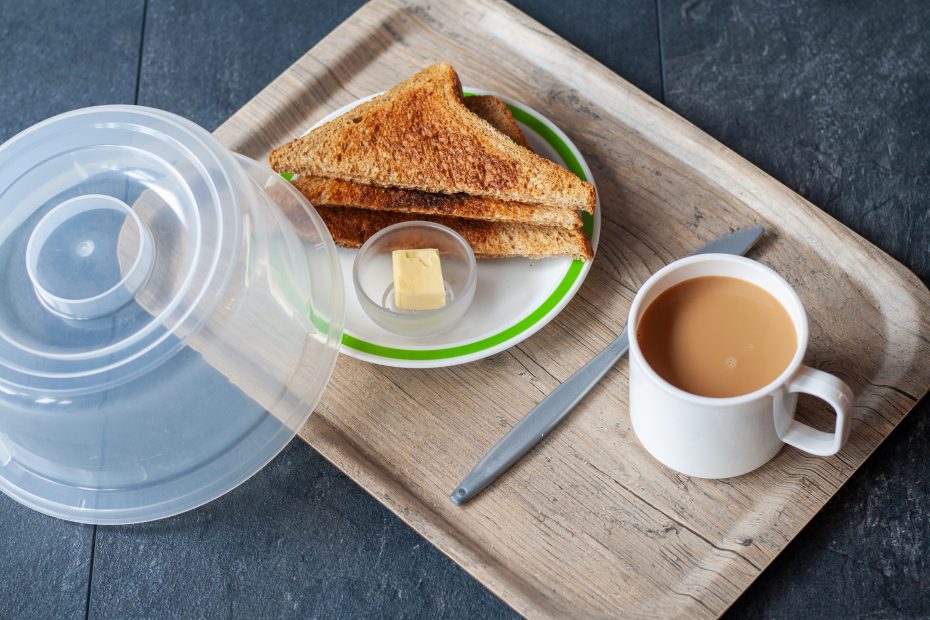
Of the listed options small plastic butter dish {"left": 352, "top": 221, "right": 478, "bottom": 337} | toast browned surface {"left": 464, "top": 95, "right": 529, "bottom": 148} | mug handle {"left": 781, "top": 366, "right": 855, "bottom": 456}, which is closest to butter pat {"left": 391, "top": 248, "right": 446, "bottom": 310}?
small plastic butter dish {"left": 352, "top": 221, "right": 478, "bottom": 337}

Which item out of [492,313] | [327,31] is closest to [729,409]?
[492,313]

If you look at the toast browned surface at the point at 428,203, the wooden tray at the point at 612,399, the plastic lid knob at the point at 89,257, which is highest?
the plastic lid knob at the point at 89,257

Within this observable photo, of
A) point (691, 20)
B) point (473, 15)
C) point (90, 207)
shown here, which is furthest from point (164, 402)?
point (691, 20)

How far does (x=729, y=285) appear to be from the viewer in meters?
1.11

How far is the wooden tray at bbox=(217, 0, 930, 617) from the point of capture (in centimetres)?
115

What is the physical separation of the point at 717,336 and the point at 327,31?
0.98 metres

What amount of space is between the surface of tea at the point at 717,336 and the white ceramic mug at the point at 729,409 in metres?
0.01

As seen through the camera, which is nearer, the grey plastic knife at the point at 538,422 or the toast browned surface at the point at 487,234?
the grey plastic knife at the point at 538,422

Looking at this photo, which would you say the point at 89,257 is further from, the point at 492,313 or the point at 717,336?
the point at 717,336

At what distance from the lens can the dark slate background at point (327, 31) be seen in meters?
1.27

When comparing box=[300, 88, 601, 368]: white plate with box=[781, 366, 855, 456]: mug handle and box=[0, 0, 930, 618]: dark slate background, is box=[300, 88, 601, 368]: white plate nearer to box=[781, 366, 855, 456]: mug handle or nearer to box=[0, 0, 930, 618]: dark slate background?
box=[0, 0, 930, 618]: dark slate background

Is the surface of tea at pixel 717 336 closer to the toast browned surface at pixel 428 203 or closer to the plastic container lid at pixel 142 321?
the toast browned surface at pixel 428 203

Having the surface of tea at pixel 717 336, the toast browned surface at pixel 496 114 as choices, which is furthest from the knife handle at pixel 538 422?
the toast browned surface at pixel 496 114

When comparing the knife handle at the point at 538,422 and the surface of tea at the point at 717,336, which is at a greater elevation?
the surface of tea at the point at 717,336
